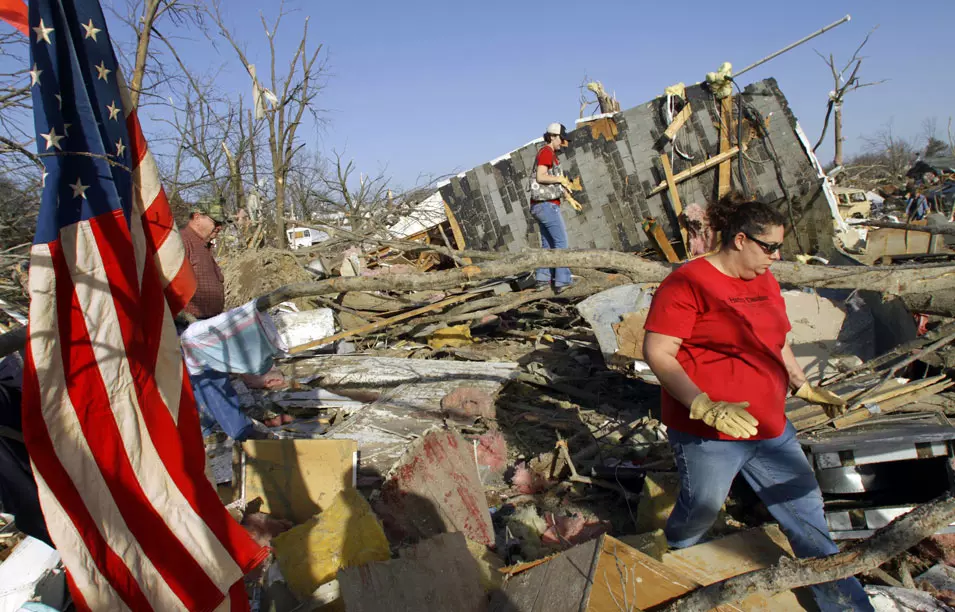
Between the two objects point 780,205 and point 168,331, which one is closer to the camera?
point 168,331

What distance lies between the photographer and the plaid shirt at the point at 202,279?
465 centimetres

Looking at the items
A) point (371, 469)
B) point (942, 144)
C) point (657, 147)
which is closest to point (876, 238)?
point (657, 147)

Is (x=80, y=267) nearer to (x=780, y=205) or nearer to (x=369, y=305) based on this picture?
(x=369, y=305)

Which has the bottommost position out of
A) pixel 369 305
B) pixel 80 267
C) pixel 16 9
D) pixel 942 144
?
pixel 942 144

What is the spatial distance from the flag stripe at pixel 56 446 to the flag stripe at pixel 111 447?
4 centimetres

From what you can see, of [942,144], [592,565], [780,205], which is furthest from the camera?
[942,144]

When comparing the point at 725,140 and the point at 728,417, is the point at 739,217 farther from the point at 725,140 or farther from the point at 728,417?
the point at 725,140

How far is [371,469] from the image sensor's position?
14.0 feet

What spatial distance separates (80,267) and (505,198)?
932 cm

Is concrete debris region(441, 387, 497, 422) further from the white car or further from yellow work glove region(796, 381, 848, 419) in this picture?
the white car

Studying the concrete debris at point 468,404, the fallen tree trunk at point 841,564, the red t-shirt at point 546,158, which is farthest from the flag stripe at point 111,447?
the red t-shirt at point 546,158

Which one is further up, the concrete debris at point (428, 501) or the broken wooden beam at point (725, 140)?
the broken wooden beam at point (725, 140)

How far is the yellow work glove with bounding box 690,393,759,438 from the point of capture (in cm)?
223

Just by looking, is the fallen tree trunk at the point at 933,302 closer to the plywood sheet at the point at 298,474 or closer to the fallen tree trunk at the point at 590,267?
the fallen tree trunk at the point at 590,267
